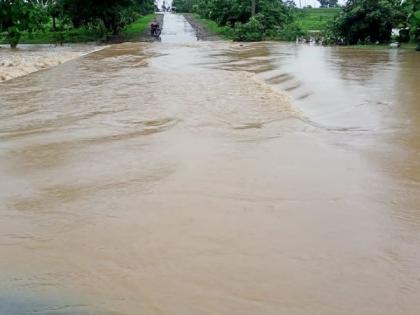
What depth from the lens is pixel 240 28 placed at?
1176 inches

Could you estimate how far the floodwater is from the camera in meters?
3.28

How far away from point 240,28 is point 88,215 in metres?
26.7

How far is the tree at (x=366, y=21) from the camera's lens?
24.0 meters

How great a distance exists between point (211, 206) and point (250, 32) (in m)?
26.2

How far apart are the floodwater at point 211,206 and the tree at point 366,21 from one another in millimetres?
15728

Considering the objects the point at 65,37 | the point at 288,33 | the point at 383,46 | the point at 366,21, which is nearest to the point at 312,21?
the point at 288,33

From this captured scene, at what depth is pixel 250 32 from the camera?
29.7 m

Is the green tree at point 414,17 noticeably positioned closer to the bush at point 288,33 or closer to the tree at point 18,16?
the bush at point 288,33

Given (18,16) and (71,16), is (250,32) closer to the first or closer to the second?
(71,16)

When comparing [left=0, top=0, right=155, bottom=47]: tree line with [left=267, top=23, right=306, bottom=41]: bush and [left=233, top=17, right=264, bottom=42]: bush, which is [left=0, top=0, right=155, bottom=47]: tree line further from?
[left=267, top=23, right=306, bottom=41]: bush

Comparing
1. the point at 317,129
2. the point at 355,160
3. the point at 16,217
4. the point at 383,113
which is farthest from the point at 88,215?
the point at 383,113

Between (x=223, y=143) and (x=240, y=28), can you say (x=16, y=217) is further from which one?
(x=240, y=28)

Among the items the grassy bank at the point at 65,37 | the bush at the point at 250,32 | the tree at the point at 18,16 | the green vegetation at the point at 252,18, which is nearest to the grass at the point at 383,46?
the green vegetation at the point at 252,18

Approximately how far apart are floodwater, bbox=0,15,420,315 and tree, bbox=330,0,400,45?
51.6 feet
